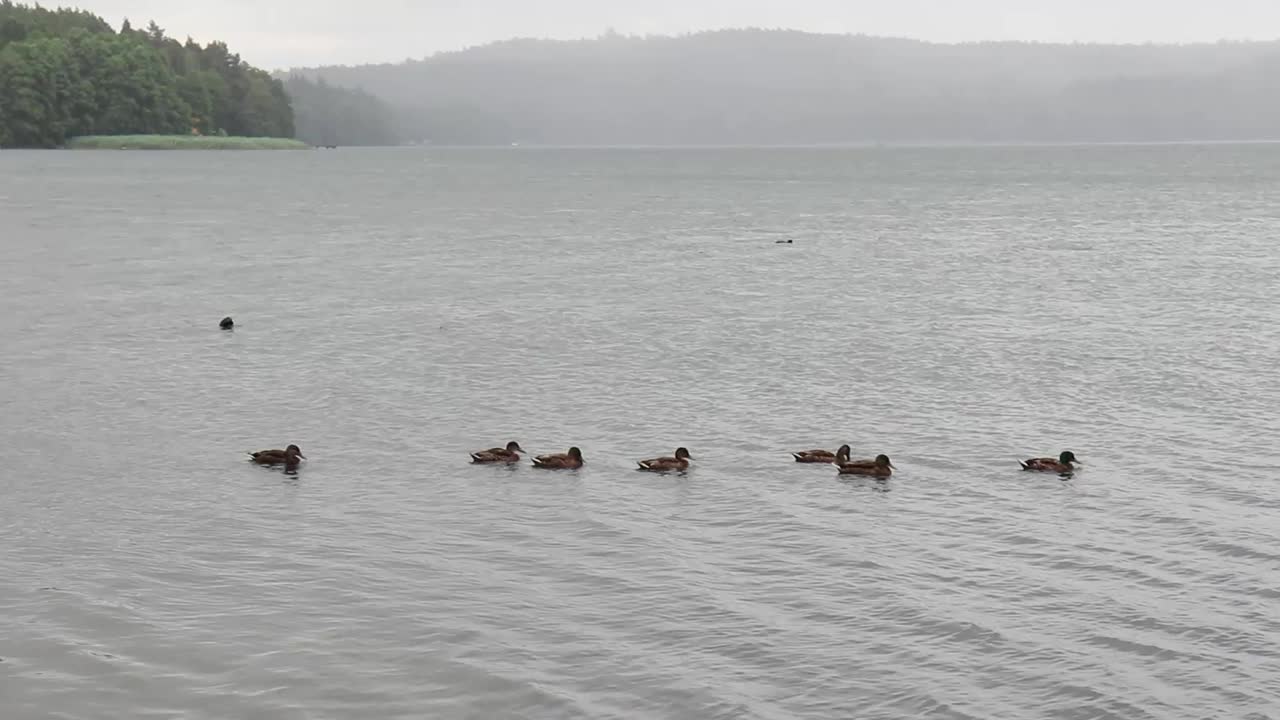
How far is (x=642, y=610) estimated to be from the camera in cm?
2270

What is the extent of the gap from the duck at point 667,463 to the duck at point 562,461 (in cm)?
130

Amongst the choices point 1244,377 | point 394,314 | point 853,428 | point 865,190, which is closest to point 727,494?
point 853,428

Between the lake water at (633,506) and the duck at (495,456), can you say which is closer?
the lake water at (633,506)

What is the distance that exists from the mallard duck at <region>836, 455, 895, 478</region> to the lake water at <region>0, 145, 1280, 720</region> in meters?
0.34

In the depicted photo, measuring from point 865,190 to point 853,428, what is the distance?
165672 mm

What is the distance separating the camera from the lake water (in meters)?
20.0

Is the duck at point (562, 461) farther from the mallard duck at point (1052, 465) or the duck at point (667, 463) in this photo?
the mallard duck at point (1052, 465)

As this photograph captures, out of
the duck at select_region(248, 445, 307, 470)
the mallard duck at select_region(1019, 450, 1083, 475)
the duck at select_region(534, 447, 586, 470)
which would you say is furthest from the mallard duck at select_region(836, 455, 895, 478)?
the duck at select_region(248, 445, 307, 470)

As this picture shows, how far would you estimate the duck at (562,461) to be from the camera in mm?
31812

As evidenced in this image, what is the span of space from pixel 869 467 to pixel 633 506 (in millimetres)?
5284

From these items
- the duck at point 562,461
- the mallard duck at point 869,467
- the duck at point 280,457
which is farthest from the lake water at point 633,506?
the duck at point 562,461

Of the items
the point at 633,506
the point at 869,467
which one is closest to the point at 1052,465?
the point at 869,467

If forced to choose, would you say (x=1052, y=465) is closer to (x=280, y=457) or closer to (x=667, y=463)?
(x=667, y=463)

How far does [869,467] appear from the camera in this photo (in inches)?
1233
